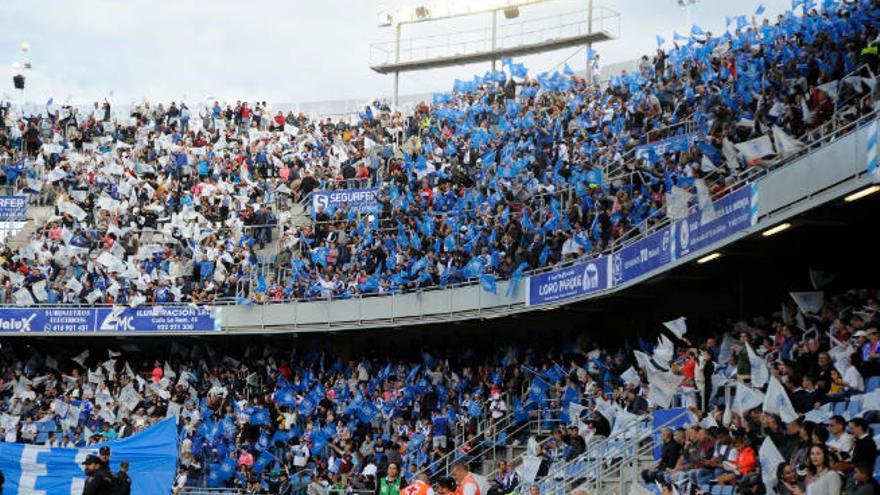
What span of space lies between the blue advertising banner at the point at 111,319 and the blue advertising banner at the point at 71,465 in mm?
11174

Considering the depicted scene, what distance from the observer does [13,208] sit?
134 feet

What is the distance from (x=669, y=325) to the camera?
2097 cm

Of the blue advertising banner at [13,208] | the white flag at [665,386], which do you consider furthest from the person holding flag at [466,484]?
the blue advertising banner at [13,208]

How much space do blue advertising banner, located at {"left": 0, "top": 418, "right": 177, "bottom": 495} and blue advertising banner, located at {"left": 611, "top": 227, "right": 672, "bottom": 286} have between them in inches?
332

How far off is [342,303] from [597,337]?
6.97 metres

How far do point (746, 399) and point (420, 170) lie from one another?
18.5 meters

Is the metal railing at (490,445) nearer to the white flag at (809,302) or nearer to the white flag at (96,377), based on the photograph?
the white flag at (809,302)

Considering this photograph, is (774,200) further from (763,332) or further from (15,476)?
(15,476)

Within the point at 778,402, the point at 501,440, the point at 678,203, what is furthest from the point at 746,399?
the point at 501,440

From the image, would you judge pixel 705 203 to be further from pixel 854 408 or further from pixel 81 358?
pixel 81 358

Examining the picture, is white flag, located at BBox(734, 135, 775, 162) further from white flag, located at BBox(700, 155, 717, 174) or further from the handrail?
the handrail

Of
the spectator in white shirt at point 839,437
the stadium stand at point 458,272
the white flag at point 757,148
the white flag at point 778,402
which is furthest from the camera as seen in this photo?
the white flag at point 757,148

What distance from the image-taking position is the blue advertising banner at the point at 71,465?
866 inches

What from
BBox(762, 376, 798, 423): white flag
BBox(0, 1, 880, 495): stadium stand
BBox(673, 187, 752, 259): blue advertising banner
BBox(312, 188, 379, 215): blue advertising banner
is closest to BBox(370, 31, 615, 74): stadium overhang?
BBox(0, 1, 880, 495): stadium stand
